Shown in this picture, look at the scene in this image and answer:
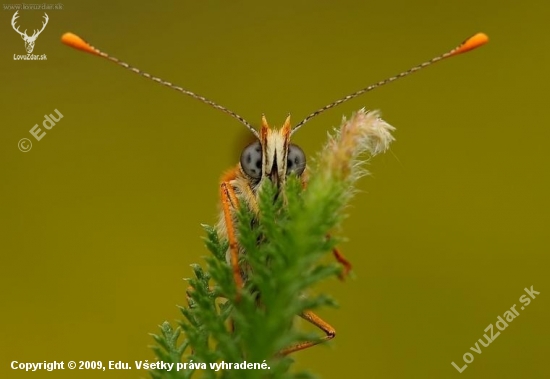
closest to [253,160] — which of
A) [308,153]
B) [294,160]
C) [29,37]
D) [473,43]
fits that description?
[294,160]

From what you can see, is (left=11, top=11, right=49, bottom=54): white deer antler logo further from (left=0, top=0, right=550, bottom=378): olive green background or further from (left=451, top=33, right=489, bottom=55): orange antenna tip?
(left=451, top=33, right=489, bottom=55): orange antenna tip

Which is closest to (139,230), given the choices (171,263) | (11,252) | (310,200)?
(171,263)

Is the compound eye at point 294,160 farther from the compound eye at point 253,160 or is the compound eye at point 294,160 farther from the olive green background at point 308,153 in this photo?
the olive green background at point 308,153

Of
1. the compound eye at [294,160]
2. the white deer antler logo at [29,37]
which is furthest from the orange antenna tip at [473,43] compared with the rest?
the white deer antler logo at [29,37]

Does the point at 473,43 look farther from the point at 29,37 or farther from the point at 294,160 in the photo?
the point at 29,37

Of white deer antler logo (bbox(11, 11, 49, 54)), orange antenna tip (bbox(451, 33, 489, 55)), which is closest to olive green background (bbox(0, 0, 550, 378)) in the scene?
white deer antler logo (bbox(11, 11, 49, 54))

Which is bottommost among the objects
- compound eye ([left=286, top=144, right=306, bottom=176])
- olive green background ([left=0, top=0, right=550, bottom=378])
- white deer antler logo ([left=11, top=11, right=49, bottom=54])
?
compound eye ([left=286, top=144, right=306, bottom=176])
